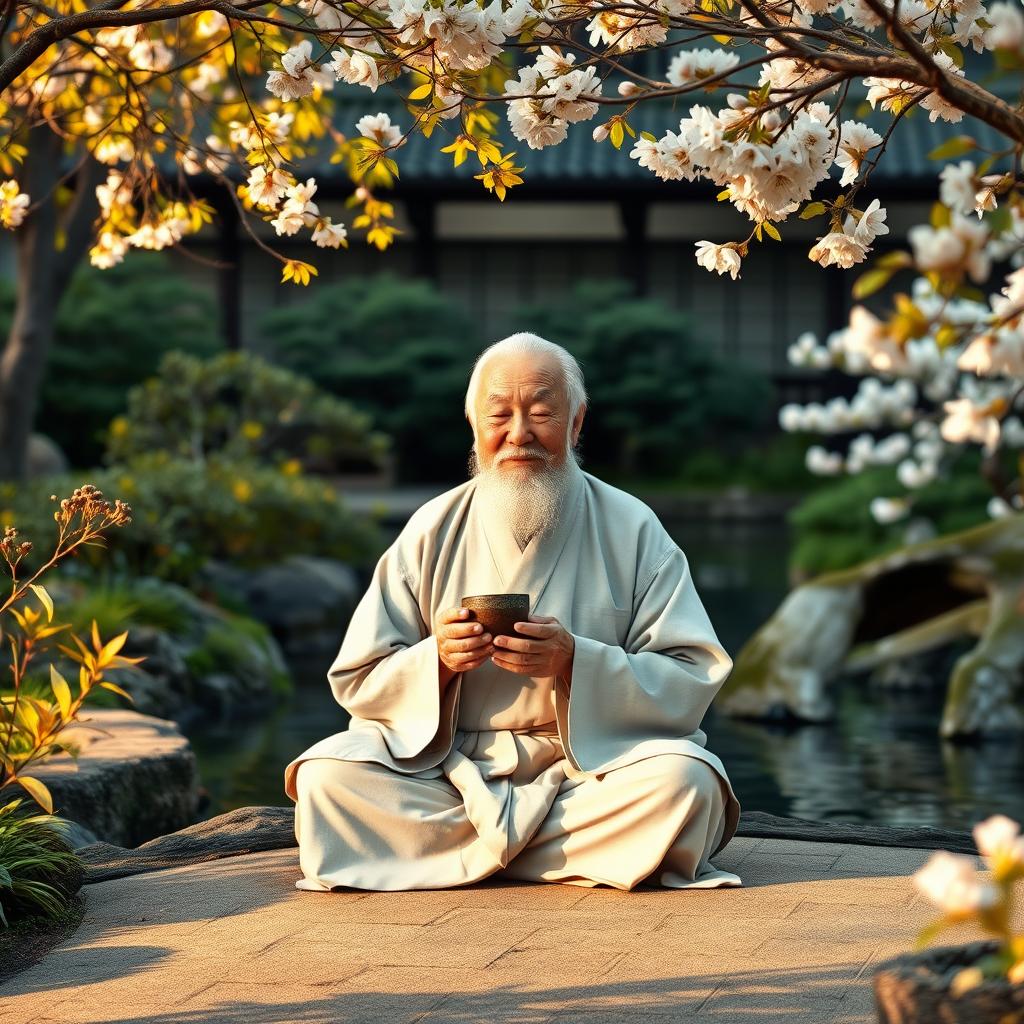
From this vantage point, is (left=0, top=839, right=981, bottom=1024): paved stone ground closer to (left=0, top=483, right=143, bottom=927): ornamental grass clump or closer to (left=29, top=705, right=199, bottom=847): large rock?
(left=0, top=483, right=143, bottom=927): ornamental grass clump

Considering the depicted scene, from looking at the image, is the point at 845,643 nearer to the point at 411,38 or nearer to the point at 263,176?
the point at 263,176

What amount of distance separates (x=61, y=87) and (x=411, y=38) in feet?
14.2

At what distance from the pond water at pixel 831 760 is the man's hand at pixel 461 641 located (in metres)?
3.01

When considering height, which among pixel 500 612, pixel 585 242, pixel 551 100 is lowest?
pixel 500 612

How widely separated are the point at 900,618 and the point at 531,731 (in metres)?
6.57

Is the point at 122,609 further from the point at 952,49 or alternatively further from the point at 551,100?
the point at 952,49

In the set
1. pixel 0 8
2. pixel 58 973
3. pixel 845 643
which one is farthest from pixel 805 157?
pixel 845 643

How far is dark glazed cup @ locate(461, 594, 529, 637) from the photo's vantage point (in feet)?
13.9

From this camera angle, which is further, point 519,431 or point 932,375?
point 932,375

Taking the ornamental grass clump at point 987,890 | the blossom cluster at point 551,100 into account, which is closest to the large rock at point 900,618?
the blossom cluster at point 551,100

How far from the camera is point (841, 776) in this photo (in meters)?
8.15

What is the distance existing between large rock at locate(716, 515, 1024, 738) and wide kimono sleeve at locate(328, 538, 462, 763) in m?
A: 5.46

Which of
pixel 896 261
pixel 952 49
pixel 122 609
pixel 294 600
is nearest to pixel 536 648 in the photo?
pixel 952 49

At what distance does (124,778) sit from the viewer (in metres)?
5.83
